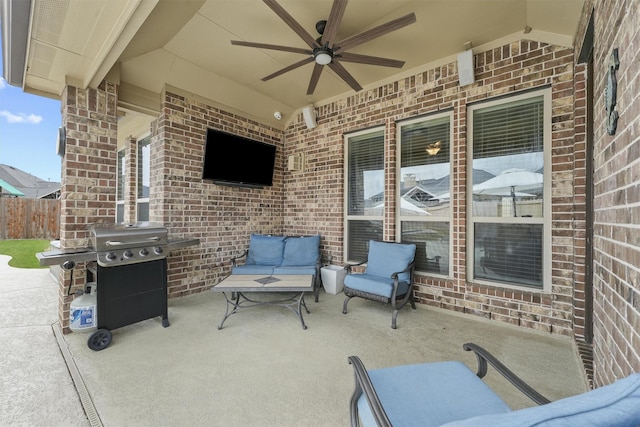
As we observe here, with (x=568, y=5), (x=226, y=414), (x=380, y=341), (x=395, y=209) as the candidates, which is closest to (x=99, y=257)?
(x=226, y=414)

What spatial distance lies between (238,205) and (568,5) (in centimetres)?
461

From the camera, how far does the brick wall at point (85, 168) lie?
2.83 m

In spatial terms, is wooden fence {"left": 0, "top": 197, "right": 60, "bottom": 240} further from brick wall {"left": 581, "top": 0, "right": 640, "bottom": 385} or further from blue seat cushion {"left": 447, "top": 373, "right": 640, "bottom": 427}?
brick wall {"left": 581, "top": 0, "right": 640, "bottom": 385}

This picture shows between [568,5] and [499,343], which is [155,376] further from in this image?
[568,5]

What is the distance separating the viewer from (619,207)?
122cm

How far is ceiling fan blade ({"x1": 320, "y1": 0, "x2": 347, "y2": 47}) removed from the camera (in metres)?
1.98

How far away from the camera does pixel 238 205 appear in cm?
468

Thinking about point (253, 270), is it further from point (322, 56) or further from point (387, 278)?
point (322, 56)

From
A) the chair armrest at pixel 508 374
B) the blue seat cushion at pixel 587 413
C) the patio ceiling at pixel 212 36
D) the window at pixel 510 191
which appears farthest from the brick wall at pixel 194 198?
the blue seat cushion at pixel 587 413

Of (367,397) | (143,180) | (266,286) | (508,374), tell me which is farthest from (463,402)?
(143,180)

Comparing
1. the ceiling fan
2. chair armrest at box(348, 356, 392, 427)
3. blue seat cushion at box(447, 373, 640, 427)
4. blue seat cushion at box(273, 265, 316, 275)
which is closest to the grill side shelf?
blue seat cushion at box(273, 265, 316, 275)

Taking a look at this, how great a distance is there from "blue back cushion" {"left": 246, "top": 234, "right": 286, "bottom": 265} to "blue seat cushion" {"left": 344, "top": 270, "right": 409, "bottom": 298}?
1399 mm

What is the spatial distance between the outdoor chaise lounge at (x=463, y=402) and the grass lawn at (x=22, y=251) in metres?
7.76

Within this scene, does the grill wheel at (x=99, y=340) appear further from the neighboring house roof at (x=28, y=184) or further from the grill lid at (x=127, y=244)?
the neighboring house roof at (x=28, y=184)
